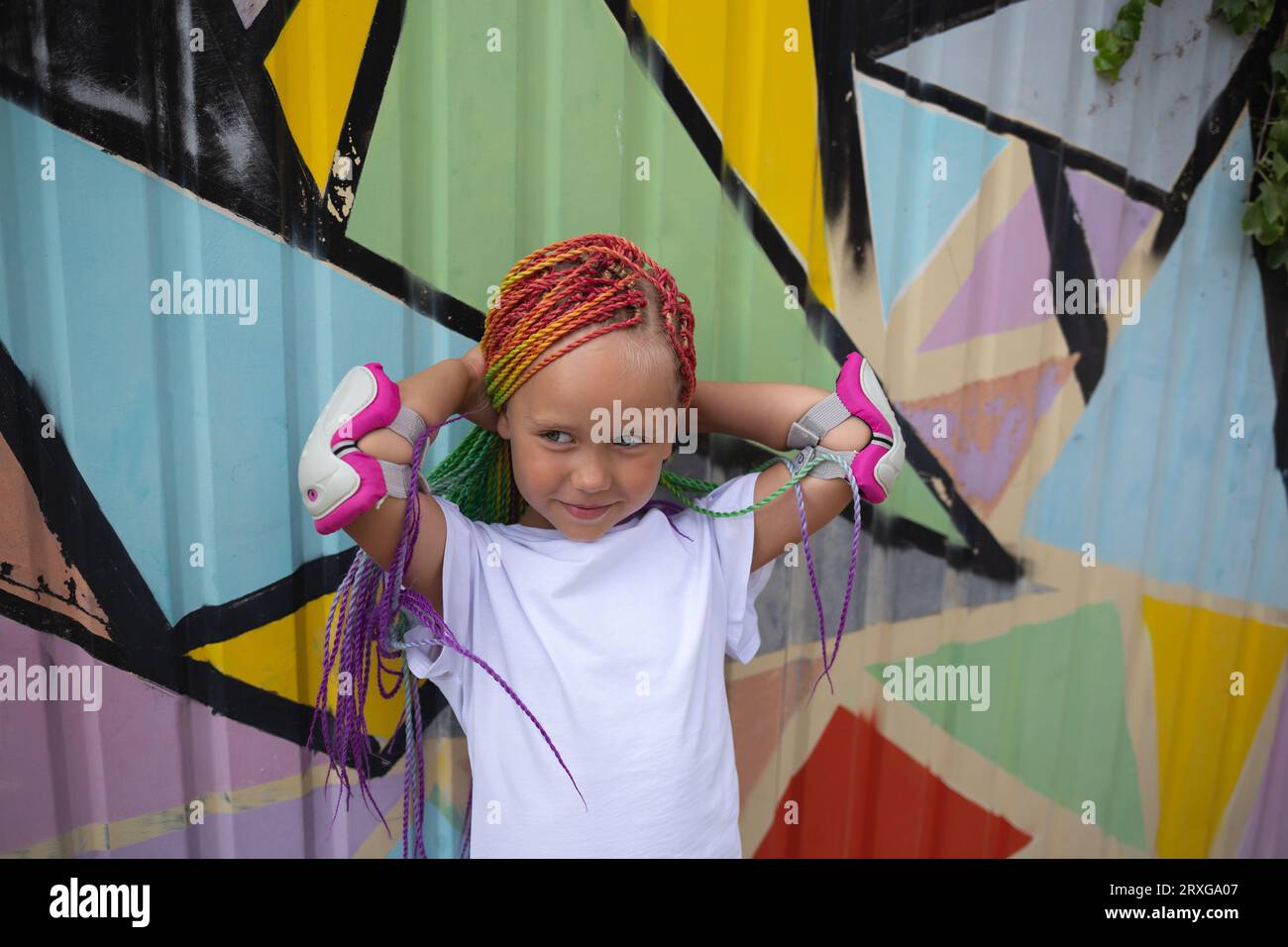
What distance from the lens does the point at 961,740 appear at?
2.27 metres

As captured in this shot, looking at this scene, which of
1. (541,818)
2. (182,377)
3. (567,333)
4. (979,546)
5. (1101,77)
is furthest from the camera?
(979,546)

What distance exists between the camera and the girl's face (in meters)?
1.37

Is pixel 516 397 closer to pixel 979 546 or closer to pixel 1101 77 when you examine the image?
pixel 979 546

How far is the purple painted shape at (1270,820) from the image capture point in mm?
2469

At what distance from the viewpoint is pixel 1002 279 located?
6.89 feet

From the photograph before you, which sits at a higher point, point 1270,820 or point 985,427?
point 985,427

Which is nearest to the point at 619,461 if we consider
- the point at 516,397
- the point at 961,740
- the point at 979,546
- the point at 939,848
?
the point at 516,397

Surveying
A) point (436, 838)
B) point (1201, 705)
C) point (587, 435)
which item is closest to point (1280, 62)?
point (1201, 705)

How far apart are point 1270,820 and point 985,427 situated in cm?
146

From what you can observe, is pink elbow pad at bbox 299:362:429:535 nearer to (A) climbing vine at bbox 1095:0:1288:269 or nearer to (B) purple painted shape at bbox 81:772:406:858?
(B) purple painted shape at bbox 81:772:406:858

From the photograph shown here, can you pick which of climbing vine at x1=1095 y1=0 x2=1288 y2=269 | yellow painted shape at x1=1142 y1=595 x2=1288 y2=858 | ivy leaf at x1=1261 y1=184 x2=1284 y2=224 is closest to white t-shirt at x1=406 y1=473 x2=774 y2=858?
yellow painted shape at x1=1142 y1=595 x2=1288 y2=858

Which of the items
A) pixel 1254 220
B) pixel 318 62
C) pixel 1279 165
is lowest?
pixel 1254 220

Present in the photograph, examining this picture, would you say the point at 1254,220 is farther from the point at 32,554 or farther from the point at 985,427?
the point at 32,554

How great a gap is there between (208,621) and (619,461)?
1.04m
